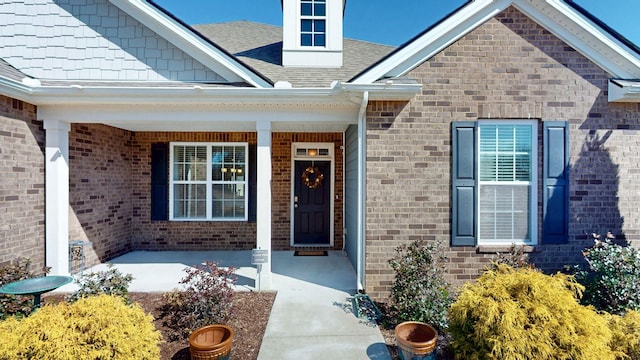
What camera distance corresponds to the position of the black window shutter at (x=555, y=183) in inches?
185

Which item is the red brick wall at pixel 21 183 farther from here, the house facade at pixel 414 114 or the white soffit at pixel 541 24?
the white soffit at pixel 541 24

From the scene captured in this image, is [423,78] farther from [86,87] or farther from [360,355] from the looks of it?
[86,87]

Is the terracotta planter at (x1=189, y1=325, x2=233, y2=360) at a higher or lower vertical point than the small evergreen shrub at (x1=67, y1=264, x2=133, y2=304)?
lower

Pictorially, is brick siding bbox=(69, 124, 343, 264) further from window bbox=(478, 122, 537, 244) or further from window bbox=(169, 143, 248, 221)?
window bbox=(478, 122, 537, 244)

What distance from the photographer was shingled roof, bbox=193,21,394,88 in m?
6.09

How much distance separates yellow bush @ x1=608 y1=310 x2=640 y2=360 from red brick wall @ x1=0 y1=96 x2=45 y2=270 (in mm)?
7876

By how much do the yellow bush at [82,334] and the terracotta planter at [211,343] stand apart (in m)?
0.38

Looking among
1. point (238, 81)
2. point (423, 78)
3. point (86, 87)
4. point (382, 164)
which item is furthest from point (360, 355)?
point (86, 87)

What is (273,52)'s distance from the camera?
782 cm

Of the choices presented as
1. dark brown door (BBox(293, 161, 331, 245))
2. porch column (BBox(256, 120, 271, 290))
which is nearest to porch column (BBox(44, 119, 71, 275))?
porch column (BBox(256, 120, 271, 290))

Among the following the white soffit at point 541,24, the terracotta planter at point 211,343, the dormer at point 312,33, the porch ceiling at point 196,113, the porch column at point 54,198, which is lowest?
the terracotta planter at point 211,343

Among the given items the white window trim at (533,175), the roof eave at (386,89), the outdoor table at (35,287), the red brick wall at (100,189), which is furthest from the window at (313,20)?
the outdoor table at (35,287)

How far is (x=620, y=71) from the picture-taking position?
4762mm

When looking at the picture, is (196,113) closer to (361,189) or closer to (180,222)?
(361,189)
